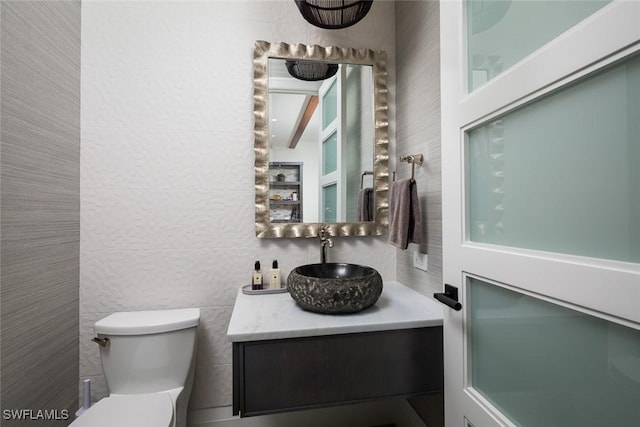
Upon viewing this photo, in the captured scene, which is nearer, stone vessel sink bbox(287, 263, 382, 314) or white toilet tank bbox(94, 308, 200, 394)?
stone vessel sink bbox(287, 263, 382, 314)

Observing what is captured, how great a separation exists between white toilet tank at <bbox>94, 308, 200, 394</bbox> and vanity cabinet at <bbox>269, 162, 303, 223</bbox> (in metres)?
0.67

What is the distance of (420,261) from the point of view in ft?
4.71

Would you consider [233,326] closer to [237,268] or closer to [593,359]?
[237,268]

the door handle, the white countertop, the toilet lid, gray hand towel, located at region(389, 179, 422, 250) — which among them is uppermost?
gray hand towel, located at region(389, 179, 422, 250)

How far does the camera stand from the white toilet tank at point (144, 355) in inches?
51.3

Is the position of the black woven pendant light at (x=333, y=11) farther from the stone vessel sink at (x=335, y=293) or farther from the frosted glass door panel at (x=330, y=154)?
the stone vessel sink at (x=335, y=293)

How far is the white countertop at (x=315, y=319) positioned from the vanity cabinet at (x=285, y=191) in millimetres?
449

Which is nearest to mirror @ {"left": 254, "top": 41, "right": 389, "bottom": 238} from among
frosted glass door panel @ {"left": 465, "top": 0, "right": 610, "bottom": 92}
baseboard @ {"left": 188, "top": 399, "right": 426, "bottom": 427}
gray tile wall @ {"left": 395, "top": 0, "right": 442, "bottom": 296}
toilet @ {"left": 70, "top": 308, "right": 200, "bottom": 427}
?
gray tile wall @ {"left": 395, "top": 0, "right": 442, "bottom": 296}

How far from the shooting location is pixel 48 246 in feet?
4.13

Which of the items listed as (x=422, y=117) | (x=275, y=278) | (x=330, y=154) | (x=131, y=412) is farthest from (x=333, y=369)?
(x=422, y=117)

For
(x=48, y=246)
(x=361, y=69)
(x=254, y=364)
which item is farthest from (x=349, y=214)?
(x=48, y=246)

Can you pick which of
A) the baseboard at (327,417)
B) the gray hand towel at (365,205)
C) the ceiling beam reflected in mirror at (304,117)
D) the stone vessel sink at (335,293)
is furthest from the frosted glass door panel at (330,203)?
the baseboard at (327,417)

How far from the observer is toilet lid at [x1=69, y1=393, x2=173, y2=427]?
1.06 metres

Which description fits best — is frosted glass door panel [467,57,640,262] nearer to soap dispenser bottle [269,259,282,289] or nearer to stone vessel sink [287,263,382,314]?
stone vessel sink [287,263,382,314]
